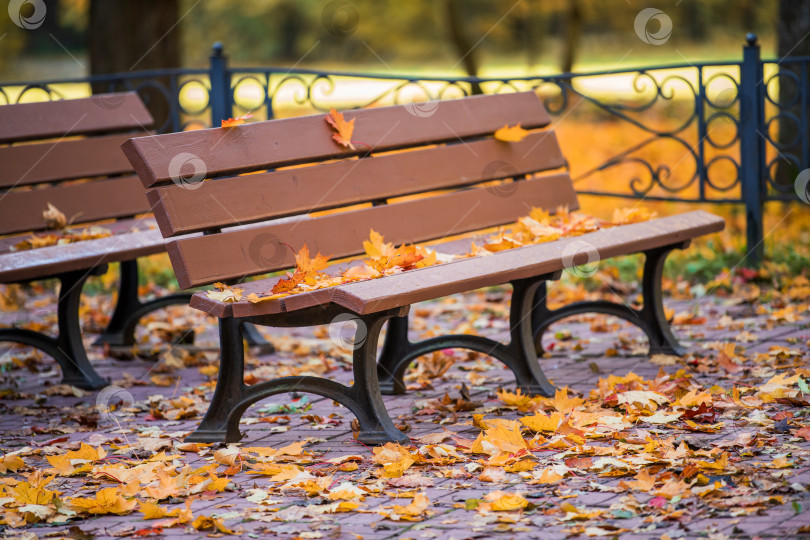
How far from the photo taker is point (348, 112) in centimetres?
433

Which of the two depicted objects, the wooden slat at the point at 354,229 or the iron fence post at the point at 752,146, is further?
the iron fence post at the point at 752,146

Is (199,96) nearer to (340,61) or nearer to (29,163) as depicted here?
(340,61)

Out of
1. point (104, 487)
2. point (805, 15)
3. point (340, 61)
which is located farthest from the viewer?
point (340, 61)

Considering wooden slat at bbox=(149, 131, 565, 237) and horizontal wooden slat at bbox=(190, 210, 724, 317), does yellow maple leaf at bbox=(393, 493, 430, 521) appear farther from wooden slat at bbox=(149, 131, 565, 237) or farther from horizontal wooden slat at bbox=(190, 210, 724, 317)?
wooden slat at bbox=(149, 131, 565, 237)

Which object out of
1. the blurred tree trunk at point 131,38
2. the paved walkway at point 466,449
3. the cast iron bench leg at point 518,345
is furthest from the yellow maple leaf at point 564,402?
the blurred tree trunk at point 131,38

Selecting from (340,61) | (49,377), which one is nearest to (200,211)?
(49,377)

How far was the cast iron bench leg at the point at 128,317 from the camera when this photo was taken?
17.9ft

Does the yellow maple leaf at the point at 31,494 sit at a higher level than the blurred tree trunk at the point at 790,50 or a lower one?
lower

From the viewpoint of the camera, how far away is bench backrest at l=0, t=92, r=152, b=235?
16.8 ft

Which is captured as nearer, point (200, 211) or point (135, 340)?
point (200, 211)

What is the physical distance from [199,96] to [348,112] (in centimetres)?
2293

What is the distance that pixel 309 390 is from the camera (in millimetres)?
3662

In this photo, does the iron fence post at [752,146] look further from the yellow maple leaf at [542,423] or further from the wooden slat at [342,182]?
the yellow maple leaf at [542,423]

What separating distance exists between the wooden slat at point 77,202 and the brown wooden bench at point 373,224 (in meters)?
1.51
